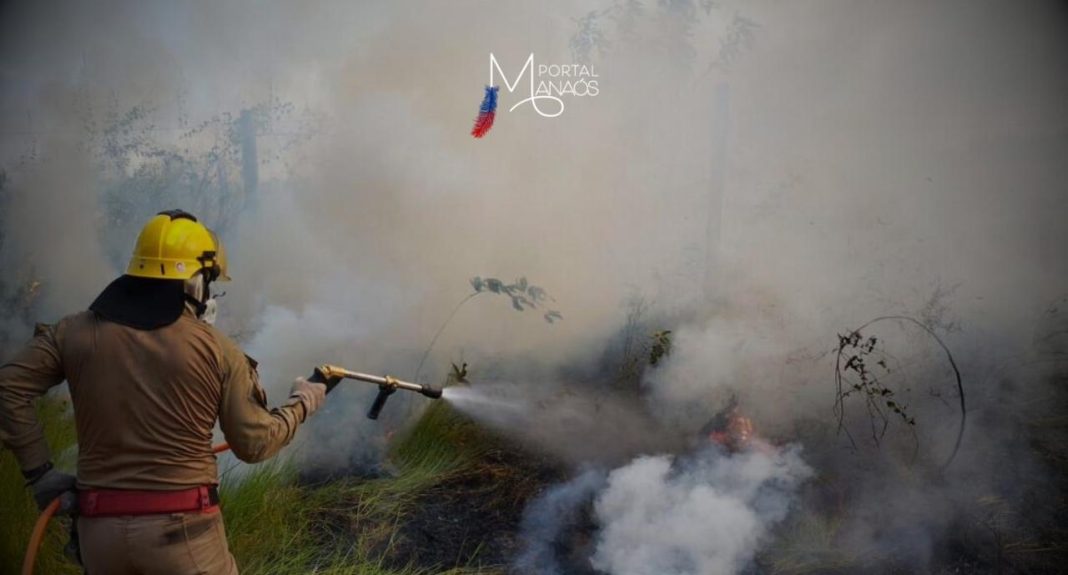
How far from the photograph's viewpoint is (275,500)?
177 inches

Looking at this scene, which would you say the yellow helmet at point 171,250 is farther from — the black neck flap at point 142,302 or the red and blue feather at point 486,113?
the red and blue feather at point 486,113

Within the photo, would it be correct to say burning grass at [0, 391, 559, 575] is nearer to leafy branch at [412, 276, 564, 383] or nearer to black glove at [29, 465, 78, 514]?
leafy branch at [412, 276, 564, 383]

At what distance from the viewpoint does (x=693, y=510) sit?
14.7 ft

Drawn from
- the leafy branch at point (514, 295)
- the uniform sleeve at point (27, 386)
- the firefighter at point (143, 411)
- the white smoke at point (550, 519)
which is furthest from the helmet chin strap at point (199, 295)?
the leafy branch at point (514, 295)

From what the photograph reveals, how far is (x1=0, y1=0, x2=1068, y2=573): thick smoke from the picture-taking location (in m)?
5.23

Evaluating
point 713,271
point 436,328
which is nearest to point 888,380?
point 713,271

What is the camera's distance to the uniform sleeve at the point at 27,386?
2699 mm

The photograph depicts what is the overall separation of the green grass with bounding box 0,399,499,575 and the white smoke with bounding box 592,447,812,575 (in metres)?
0.79

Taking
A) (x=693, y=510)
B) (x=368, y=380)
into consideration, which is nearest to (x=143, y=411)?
(x=368, y=380)

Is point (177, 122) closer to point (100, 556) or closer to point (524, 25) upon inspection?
point (524, 25)

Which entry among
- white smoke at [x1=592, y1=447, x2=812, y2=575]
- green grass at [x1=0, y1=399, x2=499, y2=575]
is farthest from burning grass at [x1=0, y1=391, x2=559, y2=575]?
white smoke at [x1=592, y1=447, x2=812, y2=575]

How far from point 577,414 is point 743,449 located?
1159 millimetres
